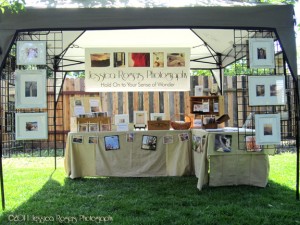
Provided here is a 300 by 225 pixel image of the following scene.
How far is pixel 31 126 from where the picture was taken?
345 centimetres

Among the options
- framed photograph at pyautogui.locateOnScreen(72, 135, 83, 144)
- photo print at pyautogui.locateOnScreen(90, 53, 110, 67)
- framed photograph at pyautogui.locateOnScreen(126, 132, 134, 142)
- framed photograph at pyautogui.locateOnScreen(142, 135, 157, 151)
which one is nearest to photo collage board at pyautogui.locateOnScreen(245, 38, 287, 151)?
framed photograph at pyautogui.locateOnScreen(142, 135, 157, 151)

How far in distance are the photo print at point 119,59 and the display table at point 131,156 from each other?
1239 millimetres

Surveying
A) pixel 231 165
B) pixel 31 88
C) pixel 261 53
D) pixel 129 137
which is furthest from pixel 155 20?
pixel 129 137

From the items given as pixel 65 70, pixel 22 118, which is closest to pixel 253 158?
pixel 22 118

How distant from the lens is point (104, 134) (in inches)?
200

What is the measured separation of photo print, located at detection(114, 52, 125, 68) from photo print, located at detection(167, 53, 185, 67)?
2.43 feet

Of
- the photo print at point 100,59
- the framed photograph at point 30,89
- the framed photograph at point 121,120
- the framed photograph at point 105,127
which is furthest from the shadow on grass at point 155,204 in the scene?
the photo print at point 100,59

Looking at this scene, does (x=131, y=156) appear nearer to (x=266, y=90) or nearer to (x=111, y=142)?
(x=111, y=142)

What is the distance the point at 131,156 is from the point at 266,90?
2325mm

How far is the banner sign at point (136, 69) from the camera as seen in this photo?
563cm

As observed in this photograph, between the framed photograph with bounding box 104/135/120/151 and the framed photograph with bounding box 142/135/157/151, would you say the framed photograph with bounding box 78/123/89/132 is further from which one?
the framed photograph with bounding box 142/135/157/151

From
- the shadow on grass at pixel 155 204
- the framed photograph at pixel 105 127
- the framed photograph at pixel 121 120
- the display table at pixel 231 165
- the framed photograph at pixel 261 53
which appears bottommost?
the shadow on grass at pixel 155 204

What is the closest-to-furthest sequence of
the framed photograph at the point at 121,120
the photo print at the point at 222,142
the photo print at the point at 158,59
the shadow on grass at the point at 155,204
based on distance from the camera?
the shadow on grass at the point at 155,204
the photo print at the point at 222,142
the framed photograph at the point at 121,120
the photo print at the point at 158,59

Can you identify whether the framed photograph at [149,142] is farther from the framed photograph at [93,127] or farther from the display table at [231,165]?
the display table at [231,165]
